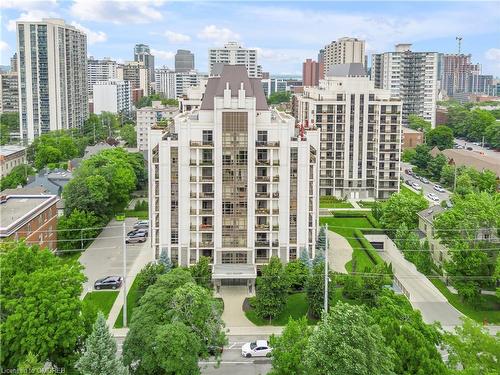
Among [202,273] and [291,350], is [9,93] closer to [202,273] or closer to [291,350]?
[202,273]

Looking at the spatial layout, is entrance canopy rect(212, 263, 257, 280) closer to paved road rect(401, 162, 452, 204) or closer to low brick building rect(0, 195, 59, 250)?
low brick building rect(0, 195, 59, 250)

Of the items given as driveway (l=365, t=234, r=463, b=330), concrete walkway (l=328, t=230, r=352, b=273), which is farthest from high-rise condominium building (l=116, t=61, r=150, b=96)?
driveway (l=365, t=234, r=463, b=330)

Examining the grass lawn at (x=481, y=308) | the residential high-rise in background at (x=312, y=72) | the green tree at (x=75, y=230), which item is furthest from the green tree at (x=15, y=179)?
the residential high-rise in background at (x=312, y=72)

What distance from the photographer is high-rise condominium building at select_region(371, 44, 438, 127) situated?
131375 mm

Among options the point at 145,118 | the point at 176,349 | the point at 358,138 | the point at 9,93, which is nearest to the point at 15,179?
the point at 145,118

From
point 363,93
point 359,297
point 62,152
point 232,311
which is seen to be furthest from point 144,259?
point 62,152

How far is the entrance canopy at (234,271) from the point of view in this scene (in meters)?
39.6

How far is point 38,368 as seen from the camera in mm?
22062

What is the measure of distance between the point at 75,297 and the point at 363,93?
2037 inches

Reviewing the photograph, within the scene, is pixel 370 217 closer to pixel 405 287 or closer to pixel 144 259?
pixel 405 287

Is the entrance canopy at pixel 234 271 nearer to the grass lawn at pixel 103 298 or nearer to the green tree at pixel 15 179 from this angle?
the grass lawn at pixel 103 298

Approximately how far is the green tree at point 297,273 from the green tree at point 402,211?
48.5ft

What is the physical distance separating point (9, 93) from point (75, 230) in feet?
357

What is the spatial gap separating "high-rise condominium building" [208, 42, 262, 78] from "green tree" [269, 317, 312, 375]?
14087cm
